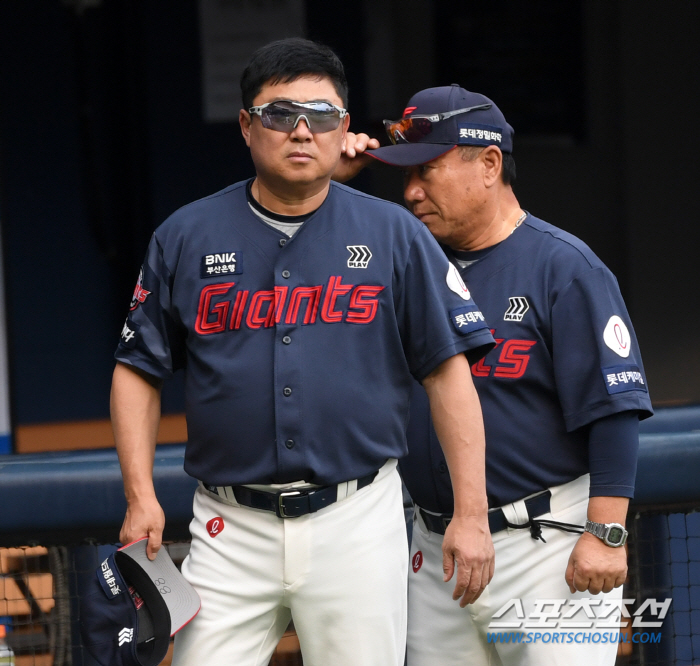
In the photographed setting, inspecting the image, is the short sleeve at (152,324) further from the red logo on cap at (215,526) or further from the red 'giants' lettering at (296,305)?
the red logo on cap at (215,526)

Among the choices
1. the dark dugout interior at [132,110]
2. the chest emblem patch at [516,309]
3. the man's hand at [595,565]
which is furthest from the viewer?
the dark dugout interior at [132,110]

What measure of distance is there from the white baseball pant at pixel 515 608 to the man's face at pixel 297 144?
0.82 m

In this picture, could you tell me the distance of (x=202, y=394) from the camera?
2.01 meters

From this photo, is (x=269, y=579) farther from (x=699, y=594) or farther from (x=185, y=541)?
(x=699, y=594)

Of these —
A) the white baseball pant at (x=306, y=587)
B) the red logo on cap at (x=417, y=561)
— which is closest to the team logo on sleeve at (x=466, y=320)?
the white baseball pant at (x=306, y=587)

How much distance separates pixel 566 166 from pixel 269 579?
5.02 metres

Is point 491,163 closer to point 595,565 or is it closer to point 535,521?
point 535,521

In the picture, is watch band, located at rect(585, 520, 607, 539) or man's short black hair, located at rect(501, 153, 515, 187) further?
man's short black hair, located at rect(501, 153, 515, 187)

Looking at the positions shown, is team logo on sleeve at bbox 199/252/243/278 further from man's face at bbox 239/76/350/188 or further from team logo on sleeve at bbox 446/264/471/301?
team logo on sleeve at bbox 446/264/471/301

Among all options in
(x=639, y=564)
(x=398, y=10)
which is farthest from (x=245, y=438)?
(x=398, y=10)

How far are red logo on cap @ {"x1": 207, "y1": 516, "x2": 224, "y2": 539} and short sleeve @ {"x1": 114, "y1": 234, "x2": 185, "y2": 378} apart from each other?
0.32 m

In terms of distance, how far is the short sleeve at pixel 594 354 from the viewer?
207 cm

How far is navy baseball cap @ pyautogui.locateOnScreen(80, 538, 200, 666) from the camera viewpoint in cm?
193

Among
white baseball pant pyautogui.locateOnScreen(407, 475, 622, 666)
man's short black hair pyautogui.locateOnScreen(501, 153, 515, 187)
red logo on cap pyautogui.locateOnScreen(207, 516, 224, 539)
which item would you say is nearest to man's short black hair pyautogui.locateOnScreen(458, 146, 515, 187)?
man's short black hair pyautogui.locateOnScreen(501, 153, 515, 187)
